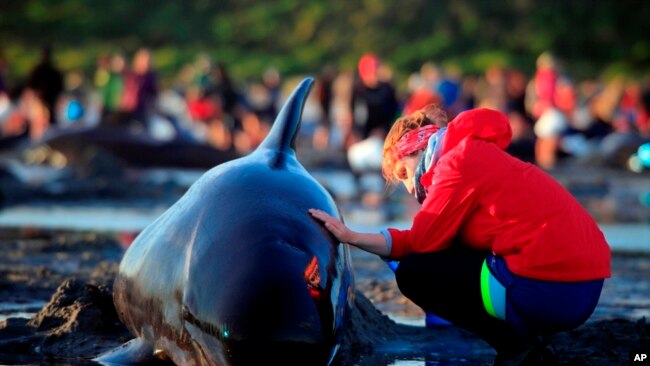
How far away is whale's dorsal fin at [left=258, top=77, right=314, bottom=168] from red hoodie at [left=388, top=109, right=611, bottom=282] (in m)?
1.07

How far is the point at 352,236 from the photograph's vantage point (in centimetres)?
673

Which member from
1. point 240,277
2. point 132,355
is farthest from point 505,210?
point 132,355

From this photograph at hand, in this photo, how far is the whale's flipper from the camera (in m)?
6.76

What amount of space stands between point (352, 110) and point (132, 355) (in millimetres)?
22329

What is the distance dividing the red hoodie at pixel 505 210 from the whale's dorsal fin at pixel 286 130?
1.07 meters

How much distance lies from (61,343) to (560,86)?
25.5m

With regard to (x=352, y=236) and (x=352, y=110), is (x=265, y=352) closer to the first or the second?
(x=352, y=236)

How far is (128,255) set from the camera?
736 cm

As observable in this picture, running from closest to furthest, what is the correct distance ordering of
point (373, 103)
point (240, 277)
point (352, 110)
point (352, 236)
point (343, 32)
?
point (240, 277), point (352, 236), point (373, 103), point (352, 110), point (343, 32)

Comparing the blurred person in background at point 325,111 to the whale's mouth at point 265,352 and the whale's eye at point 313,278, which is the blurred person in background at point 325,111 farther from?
the whale's mouth at point 265,352

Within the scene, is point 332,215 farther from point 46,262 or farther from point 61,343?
point 46,262

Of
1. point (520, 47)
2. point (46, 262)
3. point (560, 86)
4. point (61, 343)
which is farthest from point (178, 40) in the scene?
point (61, 343)

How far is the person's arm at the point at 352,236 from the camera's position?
6.72 meters

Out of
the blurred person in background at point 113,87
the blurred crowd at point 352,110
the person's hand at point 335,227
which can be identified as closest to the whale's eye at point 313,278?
the person's hand at point 335,227
